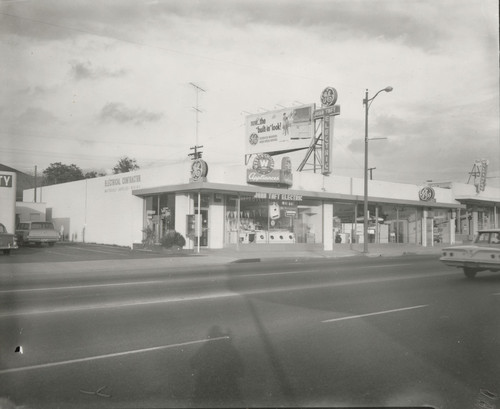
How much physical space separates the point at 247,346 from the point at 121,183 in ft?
87.3

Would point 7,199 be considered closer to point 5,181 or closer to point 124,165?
point 5,181

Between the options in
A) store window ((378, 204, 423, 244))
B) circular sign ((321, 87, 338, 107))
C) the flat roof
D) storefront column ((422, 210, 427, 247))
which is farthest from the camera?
storefront column ((422, 210, 427, 247))

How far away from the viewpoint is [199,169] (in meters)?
24.3

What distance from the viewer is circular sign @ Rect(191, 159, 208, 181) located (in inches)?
949

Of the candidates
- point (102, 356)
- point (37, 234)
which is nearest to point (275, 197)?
point (37, 234)

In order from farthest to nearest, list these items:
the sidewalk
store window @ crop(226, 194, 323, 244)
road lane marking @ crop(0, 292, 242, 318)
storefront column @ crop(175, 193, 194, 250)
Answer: store window @ crop(226, 194, 323, 244)
storefront column @ crop(175, 193, 194, 250)
the sidewalk
road lane marking @ crop(0, 292, 242, 318)

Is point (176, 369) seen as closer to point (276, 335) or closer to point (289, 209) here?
point (276, 335)

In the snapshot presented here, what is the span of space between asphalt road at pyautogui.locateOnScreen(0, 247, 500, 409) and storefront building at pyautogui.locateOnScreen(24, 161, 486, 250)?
1429 centimetres

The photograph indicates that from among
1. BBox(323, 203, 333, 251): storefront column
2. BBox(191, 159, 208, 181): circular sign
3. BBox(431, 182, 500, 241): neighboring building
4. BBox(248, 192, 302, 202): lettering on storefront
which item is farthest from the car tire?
BBox(431, 182, 500, 241): neighboring building

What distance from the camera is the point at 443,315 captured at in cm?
830

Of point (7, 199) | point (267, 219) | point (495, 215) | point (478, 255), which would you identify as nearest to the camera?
point (478, 255)

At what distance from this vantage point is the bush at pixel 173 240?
2475 centimetres

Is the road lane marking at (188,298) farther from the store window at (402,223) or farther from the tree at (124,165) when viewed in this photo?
the tree at (124,165)

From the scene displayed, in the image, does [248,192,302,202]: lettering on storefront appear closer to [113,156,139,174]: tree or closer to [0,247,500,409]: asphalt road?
[0,247,500,409]: asphalt road
